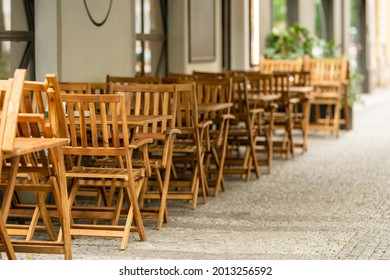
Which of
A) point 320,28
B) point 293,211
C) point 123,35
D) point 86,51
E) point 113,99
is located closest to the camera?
point 113,99

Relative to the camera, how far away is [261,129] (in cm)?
963

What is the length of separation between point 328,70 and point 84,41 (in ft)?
19.5

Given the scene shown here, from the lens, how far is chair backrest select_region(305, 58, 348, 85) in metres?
13.4

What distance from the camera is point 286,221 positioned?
6.93 m

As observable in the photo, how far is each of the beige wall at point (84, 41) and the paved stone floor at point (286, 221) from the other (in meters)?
1.39

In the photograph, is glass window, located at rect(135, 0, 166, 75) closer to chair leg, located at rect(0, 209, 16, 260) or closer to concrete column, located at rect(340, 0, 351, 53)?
chair leg, located at rect(0, 209, 16, 260)

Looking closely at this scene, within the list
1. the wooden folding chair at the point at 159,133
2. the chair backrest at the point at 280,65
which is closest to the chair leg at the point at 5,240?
the wooden folding chair at the point at 159,133

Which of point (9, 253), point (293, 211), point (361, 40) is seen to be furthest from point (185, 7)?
point (361, 40)

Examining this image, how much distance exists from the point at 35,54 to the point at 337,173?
10.7 feet

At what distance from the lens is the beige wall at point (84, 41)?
771 centimetres

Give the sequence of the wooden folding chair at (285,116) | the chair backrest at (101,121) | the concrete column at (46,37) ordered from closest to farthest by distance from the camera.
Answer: the chair backrest at (101,121), the concrete column at (46,37), the wooden folding chair at (285,116)

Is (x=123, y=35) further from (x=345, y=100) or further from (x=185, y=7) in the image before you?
(x=345, y=100)

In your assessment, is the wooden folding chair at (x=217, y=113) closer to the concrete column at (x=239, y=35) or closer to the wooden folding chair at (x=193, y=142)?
the wooden folding chair at (x=193, y=142)

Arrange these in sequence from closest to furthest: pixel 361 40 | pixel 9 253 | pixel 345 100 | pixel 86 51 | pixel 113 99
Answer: pixel 9 253
pixel 113 99
pixel 86 51
pixel 345 100
pixel 361 40
